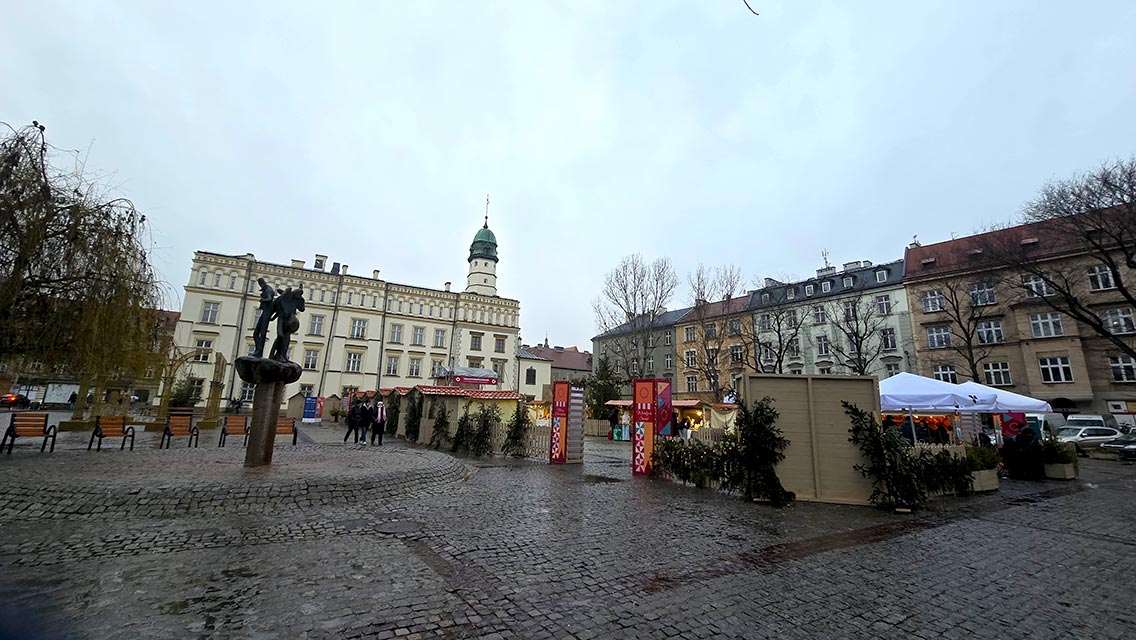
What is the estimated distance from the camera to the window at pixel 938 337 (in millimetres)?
36062

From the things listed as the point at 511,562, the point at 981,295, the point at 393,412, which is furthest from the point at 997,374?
the point at 511,562

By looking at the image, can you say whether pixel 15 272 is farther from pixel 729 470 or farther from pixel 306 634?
pixel 729 470

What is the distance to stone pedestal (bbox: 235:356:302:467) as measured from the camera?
1034cm

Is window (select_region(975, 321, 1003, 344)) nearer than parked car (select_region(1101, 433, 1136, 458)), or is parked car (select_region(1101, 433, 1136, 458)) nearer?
parked car (select_region(1101, 433, 1136, 458))

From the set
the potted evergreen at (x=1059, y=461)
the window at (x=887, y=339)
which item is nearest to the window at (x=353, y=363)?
the window at (x=887, y=339)

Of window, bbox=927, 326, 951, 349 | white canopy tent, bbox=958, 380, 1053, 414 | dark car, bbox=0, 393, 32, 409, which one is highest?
window, bbox=927, 326, 951, 349

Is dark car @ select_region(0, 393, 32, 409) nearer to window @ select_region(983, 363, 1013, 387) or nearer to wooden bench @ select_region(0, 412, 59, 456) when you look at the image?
wooden bench @ select_region(0, 412, 59, 456)

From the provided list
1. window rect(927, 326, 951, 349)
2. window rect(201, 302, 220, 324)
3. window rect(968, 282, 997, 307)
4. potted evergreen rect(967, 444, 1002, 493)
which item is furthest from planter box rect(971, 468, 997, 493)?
window rect(201, 302, 220, 324)

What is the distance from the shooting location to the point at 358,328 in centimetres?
5328

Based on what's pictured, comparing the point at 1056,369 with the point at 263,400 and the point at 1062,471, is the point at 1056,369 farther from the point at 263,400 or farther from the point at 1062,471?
the point at 263,400

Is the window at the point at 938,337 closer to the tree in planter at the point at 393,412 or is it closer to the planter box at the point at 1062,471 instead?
the planter box at the point at 1062,471

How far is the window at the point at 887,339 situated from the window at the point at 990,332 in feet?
18.2

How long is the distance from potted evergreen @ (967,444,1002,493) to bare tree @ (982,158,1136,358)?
52.3 ft

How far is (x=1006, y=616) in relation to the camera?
4234 millimetres
